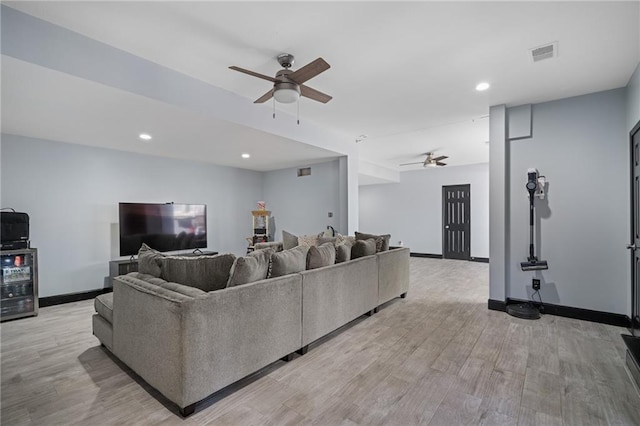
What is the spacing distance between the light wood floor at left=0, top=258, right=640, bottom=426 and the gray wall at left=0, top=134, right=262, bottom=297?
127 cm

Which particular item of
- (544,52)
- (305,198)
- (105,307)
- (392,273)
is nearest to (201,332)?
(105,307)

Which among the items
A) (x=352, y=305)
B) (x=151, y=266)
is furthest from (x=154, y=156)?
(x=352, y=305)

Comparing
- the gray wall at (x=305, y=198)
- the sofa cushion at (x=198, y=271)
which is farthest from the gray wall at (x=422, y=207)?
the sofa cushion at (x=198, y=271)

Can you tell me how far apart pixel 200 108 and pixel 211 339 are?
2.46 metres

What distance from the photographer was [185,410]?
180 cm

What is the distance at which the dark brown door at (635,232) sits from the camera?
293 cm

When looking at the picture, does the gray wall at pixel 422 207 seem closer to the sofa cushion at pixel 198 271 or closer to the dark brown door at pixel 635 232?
the dark brown door at pixel 635 232

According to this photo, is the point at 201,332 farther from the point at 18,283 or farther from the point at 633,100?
the point at 633,100

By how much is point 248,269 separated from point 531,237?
141 inches

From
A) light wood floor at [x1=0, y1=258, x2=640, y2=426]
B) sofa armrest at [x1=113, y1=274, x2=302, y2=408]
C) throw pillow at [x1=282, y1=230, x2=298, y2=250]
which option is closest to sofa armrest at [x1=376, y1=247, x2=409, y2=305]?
light wood floor at [x1=0, y1=258, x2=640, y2=426]

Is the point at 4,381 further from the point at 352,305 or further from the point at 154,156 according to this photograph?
the point at 154,156

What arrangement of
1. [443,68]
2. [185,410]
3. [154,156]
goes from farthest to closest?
[154,156] → [443,68] → [185,410]

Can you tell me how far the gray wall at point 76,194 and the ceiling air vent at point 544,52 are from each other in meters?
5.72

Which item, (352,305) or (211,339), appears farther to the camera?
(352,305)
